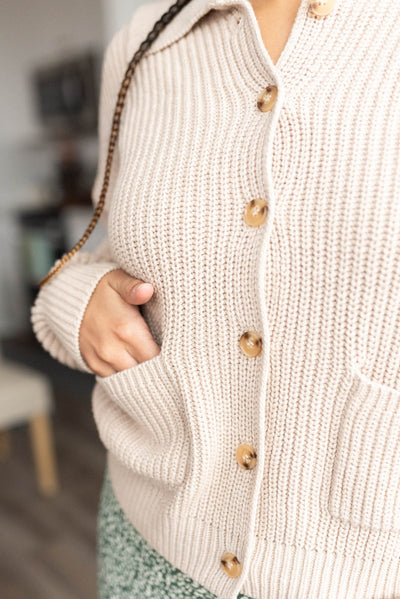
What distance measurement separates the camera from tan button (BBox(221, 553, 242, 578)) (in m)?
0.66

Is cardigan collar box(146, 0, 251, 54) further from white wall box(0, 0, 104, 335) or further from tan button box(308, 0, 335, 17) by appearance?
white wall box(0, 0, 104, 335)

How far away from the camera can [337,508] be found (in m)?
0.60

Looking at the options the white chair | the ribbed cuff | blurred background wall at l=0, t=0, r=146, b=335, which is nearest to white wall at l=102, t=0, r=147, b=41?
Answer: blurred background wall at l=0, t=0, r=146, b=335

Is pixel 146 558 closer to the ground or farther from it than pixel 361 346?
closer to the ground

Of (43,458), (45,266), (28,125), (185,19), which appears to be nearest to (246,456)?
(185,19)

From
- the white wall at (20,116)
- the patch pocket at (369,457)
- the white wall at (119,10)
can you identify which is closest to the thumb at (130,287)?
the patch pocket at (369,457)

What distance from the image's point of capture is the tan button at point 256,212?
0.60 meters

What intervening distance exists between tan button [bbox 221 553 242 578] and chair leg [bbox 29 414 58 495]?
81.7 inches

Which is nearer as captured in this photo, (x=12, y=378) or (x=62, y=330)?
(x=62, y=330)

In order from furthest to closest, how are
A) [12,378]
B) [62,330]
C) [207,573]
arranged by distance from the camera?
[12,378] → [62,330] → [207,573]

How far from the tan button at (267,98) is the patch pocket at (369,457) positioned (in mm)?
267

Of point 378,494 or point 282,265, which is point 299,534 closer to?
point 378,494

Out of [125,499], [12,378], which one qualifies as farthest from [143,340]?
[12,378]

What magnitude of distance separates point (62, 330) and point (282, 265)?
0.33 metres
